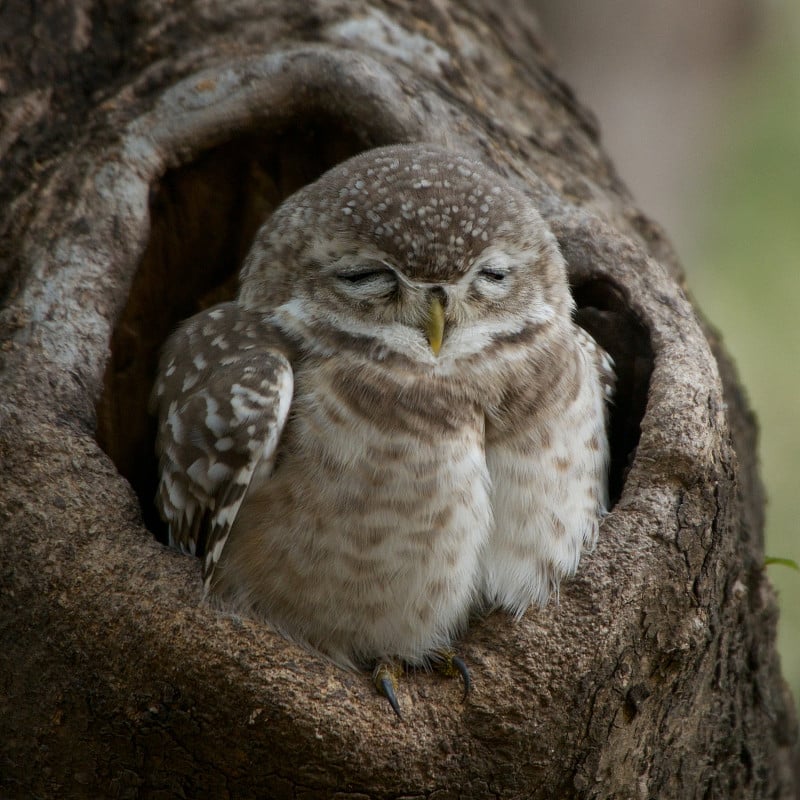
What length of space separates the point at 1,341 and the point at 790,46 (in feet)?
18.1

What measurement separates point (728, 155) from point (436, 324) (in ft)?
15.3

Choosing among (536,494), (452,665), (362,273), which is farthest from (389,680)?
(362,273)

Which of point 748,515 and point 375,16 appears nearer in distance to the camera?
point 748,515

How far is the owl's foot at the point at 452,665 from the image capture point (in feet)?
8.34

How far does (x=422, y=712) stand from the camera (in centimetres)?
251

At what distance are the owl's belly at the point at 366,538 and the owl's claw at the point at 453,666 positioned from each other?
39 mm

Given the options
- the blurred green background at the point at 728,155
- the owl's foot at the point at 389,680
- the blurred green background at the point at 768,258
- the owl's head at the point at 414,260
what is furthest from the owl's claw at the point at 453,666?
the blurred green background at the point at 768,258

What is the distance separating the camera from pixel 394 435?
2.63 m

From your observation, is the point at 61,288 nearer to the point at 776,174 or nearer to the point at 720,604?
the point at 720,604

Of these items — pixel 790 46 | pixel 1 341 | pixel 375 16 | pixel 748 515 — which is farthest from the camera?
pixel 790 46

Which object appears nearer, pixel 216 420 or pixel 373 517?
pixel 373 517

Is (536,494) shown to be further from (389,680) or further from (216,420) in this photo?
(216,420)

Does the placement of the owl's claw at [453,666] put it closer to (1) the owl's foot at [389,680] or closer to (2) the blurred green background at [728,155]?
(1) the owl's foot at [389,680]

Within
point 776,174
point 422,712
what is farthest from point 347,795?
point 776,174
